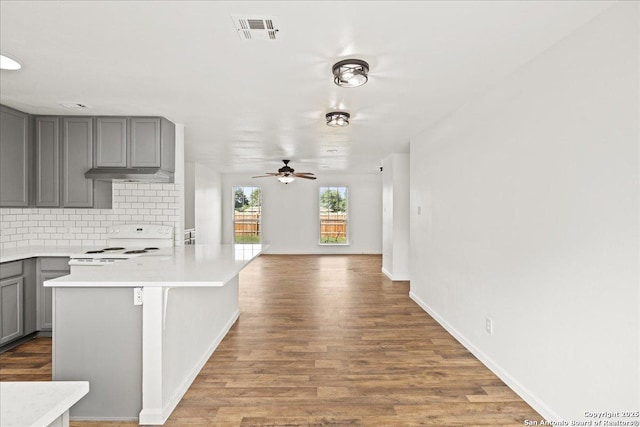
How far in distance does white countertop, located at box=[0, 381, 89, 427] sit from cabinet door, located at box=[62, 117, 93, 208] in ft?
12.9

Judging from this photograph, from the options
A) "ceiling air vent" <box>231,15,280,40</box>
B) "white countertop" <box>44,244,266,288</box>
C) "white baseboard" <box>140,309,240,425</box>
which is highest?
"ceiling air vent" <box>231,15,280,40</box>

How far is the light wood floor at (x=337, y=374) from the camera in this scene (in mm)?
2328

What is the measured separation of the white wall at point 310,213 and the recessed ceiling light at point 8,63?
7784mm

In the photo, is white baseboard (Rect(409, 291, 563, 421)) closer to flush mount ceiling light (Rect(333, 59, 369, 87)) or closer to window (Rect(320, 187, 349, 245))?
flush mount ceiling light (Rect(333, 59, 369, 87))

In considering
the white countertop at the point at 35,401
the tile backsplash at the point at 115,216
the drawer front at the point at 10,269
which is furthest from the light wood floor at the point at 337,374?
the white countertop at the point at 35,401

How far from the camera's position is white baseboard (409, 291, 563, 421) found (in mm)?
2264

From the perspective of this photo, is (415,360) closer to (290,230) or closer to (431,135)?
(431,135)

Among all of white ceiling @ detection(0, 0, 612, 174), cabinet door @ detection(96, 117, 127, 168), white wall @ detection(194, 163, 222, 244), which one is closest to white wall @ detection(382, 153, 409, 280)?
white ceiling @ detection(0, 0, 612, 174)

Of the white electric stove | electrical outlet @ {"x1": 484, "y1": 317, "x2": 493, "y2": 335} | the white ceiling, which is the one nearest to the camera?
the white ceiling

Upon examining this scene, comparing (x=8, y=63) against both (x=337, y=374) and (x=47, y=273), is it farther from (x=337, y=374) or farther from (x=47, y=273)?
(x=337, y=374)

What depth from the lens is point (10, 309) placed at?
343 centimetres

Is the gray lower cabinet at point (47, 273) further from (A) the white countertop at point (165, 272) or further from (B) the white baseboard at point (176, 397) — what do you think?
(B) the white baseboard at point (176, 397)

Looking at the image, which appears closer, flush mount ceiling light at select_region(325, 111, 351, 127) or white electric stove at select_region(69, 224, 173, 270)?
flush mount ceiling light at select_region(325, 111, 351, 127)

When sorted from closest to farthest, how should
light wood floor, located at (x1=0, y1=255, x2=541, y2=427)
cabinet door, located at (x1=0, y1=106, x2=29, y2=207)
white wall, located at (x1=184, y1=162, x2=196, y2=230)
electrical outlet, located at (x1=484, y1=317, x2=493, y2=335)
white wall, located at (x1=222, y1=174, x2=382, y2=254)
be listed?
light wood floor, located at (x1=0, y1=255, x2=541, y2=427) < electrical outlet, located at (x1=484, y1=317, x2=493, y2=335) < cabinet door, located at (x1=0, y1=106, x2=29, y2=207) < white wall, located at (x1=184, y1=162, x2=196, y2=230) < white wall, located at (x1=222, y1=174, x2=382, y2=254)
